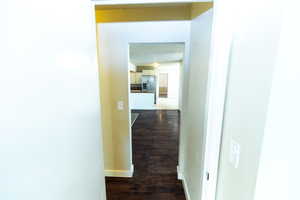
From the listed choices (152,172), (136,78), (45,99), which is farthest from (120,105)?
(136,78)

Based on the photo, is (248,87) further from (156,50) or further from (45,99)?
(156,50)

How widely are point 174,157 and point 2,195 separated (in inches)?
109

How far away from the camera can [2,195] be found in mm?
431

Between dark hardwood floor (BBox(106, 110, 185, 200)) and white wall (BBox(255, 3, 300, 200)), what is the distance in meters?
1.62

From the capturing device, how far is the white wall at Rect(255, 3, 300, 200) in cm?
52

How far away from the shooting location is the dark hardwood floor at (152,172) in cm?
201

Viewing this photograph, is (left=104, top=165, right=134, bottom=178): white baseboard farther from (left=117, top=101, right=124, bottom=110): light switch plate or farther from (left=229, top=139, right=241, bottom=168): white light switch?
(left=229, top=139, right=241, bottom=168): white light switch

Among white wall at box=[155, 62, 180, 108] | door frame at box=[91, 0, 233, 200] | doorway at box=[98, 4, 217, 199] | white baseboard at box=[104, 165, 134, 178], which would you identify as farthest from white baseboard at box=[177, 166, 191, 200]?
white wall at box=[155, 62, 180, 108]

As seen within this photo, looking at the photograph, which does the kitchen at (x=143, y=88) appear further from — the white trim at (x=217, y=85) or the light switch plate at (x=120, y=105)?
the white trim at (x=217, y=85)

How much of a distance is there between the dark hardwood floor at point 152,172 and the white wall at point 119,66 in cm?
26

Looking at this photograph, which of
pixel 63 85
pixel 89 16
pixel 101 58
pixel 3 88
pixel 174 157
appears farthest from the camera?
pixel 174 157

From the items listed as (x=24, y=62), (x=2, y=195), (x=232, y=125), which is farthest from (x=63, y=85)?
(x=232, y=125)

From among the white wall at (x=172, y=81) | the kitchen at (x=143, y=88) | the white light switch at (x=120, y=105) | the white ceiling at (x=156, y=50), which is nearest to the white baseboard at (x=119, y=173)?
the white light switch at (x=120, y=105)

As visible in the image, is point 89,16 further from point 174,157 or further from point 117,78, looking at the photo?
point 174,157
